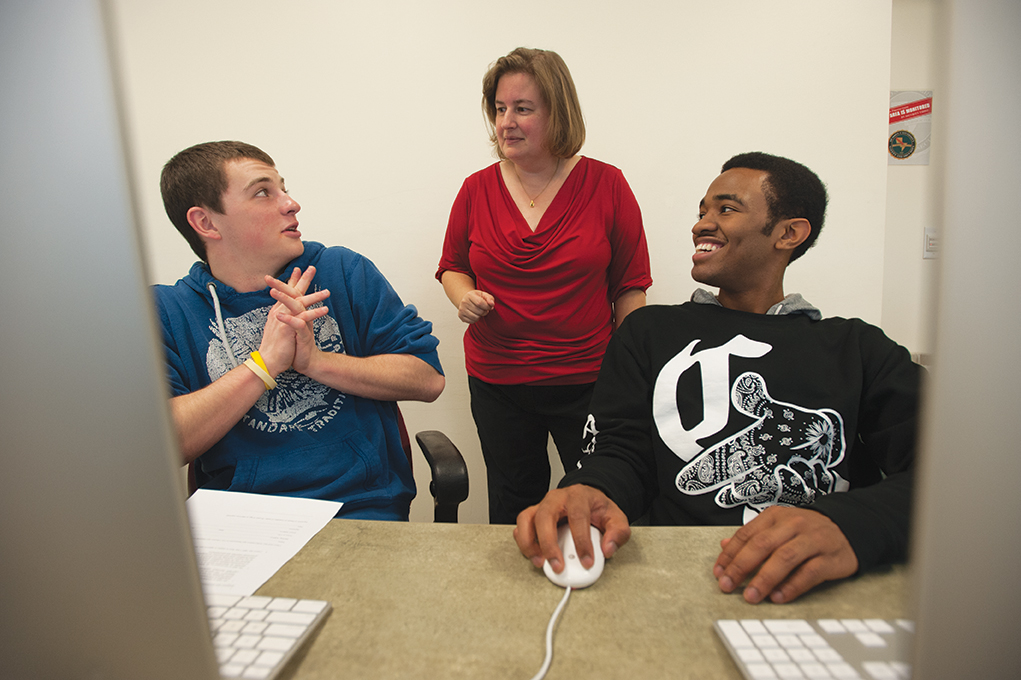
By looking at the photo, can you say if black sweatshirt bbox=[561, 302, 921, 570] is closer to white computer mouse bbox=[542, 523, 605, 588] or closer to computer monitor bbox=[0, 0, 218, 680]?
white computer mouse bbox=[542, 523, 605, 588]

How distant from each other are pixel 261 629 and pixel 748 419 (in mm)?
758

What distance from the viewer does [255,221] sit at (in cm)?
109

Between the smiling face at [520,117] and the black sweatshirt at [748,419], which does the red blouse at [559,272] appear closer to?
the smiling face at [520,117]

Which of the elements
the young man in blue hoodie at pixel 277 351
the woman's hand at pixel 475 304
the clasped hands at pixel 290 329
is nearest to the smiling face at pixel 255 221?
the young man in blue hoodie at pixel 277 351

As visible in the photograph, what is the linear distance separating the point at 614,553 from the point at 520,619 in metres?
0.16

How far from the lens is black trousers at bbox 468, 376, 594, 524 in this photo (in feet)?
4.60

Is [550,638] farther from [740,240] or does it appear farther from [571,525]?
[740,240]

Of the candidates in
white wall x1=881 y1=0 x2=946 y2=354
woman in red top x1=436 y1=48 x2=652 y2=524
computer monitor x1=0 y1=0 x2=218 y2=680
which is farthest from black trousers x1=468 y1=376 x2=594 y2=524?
computer monitor x1=0 y1=0 x2=218 y2=680

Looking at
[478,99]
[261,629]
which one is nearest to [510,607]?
[261,629]

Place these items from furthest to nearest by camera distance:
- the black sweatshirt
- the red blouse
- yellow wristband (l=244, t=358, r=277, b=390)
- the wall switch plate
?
the red blouse, yellow wristband (l=244, t=358, r=277, b=390), the black sweatshirt, the wall switch plate

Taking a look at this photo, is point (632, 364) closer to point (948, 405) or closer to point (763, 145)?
point (948, 405)

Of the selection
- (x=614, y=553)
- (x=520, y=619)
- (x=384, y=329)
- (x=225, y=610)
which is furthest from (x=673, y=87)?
(x=225, y=610)

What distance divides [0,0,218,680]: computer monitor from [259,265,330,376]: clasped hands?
74 cm

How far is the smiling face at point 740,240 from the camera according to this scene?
1.03 m
